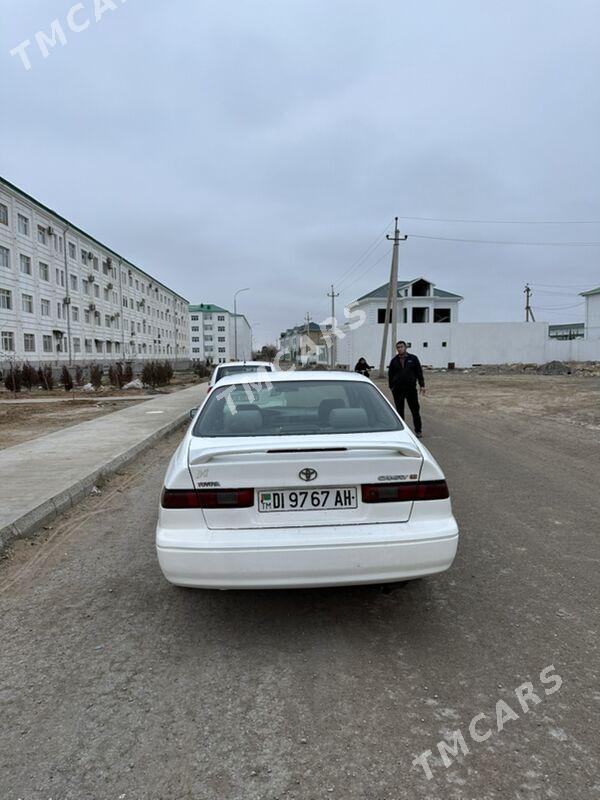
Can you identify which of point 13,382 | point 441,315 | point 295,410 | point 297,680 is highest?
point 441,315

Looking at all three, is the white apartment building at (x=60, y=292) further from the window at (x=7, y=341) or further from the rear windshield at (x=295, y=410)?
the rear windshield at (x=295, y=410)

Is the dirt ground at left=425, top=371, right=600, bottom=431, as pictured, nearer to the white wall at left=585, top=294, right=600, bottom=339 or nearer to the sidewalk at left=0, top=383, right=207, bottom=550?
the sidewalk at left=0, top=383, right=207, bottom=550

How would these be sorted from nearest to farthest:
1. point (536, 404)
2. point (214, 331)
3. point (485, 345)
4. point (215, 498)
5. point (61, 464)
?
point (215, 498) → point (61, 464) → point (536, 404) → point (485, 345) → point (214, 331)

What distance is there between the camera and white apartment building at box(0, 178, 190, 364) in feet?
124

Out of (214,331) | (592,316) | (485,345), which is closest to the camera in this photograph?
(485,345)

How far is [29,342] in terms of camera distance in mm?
40281

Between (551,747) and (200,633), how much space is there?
1840mm

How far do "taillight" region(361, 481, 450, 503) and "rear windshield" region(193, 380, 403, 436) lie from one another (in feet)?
1.89

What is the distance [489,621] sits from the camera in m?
3.16

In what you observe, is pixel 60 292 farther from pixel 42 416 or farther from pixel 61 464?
pixel 61 464

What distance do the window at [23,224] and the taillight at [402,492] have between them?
142ft

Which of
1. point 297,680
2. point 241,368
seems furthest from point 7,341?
point 297,680

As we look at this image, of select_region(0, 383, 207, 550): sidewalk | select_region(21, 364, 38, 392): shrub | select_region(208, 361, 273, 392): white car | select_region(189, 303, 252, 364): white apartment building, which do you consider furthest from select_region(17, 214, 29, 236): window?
select_region(189, 303, 252, 364): white apartment building

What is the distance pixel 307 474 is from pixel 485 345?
171 feet
